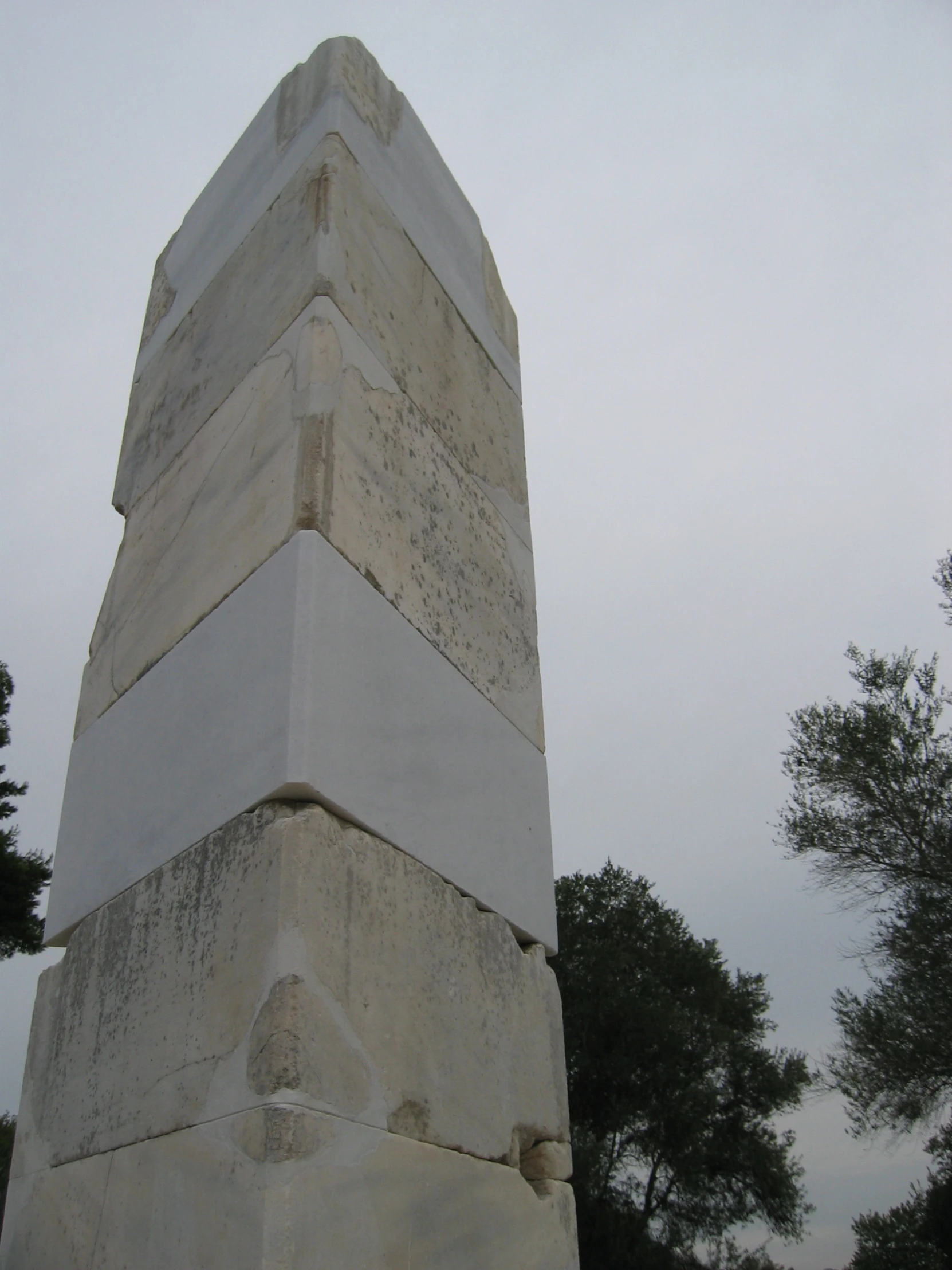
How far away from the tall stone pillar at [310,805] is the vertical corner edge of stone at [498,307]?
14.0 inches

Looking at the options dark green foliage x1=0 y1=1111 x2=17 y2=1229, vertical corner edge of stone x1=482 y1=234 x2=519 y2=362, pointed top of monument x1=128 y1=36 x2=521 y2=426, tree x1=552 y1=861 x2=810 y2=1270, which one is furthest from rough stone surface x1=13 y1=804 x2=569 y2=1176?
tree x1=552 y1=861 x2=810 y2=1270

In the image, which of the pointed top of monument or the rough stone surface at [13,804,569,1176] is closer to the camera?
the rough stone surface at [13,804,569,1176]

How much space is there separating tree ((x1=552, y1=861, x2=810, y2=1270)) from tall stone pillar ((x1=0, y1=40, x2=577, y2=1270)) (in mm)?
18777

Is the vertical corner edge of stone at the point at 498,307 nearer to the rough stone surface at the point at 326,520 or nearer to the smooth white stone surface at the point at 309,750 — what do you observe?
the rough stone surface at the point at 326,520

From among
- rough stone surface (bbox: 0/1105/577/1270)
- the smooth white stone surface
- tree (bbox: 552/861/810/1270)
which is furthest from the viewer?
tree (bbox: 552/861/810/1270)

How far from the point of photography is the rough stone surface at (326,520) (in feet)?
5.30

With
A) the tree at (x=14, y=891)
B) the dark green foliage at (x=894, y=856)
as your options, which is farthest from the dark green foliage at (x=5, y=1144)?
the dark green foliage at (x=894, y=856)

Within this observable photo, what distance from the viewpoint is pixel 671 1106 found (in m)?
19.2

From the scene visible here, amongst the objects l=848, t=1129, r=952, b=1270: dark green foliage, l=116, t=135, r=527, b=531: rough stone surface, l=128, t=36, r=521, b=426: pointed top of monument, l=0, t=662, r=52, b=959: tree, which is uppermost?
l=0, t=662, r=52, b=959: tree

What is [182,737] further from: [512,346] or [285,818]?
[512,346]

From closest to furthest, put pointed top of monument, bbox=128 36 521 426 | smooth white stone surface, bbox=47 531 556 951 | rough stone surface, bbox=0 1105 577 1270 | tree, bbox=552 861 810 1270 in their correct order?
rough stone surface, bbox=0 1105 577 1270
smooth white stone surface, bbox=47 531 556 951
pointed top of monument, bbox=128 36 521 426
tree, bbox=552 861 810 1270

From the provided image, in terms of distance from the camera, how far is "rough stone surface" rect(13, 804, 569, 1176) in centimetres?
117

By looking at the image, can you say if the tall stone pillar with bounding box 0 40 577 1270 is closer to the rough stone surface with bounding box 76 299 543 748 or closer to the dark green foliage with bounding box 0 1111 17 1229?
the rough stone surface with bounding box 76 299 543 748

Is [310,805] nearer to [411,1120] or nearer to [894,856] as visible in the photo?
[411,1120]
